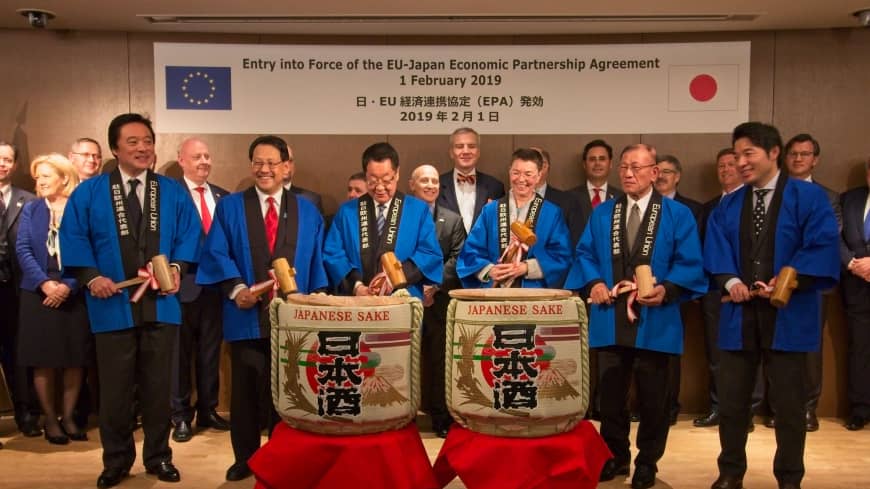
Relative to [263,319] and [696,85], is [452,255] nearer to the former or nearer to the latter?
[263,319]

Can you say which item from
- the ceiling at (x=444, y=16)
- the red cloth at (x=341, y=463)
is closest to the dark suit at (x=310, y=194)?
the ceiling at (x=444, y=16)

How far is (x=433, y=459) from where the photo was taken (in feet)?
13.0

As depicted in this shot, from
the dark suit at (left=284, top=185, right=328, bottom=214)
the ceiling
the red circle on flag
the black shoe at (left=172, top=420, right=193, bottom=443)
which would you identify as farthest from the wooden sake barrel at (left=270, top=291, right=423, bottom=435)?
the red circle on flag

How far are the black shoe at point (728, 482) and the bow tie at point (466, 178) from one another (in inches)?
91.5

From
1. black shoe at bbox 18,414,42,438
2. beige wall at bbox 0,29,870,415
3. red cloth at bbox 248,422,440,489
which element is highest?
beige wall at bbox 0,29,870,415

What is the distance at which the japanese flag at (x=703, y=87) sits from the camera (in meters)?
5.25

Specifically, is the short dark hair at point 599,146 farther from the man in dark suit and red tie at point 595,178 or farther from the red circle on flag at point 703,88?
the red circle on flag at point 703,88

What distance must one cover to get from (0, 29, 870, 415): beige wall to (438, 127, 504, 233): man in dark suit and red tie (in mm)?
499

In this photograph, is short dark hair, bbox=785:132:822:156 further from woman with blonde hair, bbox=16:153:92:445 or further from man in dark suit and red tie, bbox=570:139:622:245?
woman with blonde hair, bbox=16:153:92:445

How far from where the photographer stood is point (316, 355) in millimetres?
2545

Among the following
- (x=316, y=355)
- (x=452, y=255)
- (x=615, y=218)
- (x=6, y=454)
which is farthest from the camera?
(x=452, y=255)

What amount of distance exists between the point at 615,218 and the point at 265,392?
1783mm

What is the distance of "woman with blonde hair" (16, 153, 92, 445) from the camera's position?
14.2 ft

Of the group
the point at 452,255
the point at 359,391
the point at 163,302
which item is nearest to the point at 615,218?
the point at 452,255
